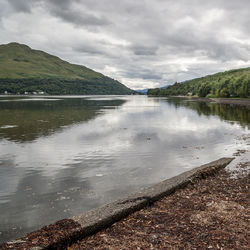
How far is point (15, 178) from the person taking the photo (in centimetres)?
1535

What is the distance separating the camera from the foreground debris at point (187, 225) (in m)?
7.70

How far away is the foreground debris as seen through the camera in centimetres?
770

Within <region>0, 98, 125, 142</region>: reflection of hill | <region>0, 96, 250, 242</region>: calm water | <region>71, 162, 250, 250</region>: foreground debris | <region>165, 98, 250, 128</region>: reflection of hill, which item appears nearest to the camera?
<region>71, 162, 250, 250</region>: foreground debris

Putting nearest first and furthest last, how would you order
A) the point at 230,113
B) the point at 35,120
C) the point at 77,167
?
the point at 77,167 → the point at 35,120 → the point at 230,113

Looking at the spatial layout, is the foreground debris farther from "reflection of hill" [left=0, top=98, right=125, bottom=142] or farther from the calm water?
"reflection of hill" [left=0, top=98, right=125, bottom=142]

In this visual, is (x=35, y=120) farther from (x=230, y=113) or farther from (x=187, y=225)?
(x=230, y=113)

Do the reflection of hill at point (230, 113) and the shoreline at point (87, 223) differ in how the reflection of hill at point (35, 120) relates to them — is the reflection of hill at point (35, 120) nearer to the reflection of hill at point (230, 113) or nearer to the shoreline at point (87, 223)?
the shoreline at point (87, 223)

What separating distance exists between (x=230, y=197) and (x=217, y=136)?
70.9ft

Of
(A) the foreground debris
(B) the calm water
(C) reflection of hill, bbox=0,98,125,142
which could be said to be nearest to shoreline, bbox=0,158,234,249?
(A) the foreground debris

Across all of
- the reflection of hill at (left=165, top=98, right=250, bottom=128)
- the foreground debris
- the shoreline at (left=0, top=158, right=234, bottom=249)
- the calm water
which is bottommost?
the calm water

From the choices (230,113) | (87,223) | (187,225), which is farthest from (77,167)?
(230,113)

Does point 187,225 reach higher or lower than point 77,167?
higher

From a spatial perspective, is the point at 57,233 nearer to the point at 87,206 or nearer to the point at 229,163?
the point at 87,206

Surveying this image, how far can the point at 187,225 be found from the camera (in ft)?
28.7
